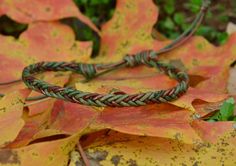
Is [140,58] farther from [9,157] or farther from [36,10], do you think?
[9,157]

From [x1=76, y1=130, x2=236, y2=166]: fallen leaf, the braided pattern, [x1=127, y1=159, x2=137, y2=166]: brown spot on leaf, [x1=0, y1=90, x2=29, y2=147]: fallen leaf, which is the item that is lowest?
[x1=127, y1=159, x2=137, y2=166]: brown spot on leaf

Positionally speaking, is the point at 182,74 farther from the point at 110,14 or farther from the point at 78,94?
the point at 110,14

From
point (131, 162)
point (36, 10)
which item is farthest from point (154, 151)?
point (36, 10)

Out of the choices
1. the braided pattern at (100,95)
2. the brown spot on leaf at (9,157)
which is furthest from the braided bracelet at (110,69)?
the brown spot on leaf at (9,157)

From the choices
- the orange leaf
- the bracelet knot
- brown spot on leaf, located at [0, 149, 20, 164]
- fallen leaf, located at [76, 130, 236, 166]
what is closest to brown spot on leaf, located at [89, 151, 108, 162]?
fallen leaf, located at [76, 130, 236, 166]

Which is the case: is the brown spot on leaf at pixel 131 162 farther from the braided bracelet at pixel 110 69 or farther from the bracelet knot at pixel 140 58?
the bracelet knot at pixel 140 58

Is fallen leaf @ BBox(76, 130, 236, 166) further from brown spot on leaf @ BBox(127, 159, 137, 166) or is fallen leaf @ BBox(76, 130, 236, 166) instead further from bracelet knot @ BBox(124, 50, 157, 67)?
bracelet knot @ BBox(124, 50, 157, 67)

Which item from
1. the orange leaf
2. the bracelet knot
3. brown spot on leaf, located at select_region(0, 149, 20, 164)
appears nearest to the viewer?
brown spot on leaf, located at select_region(0, 149, 20, 164)
